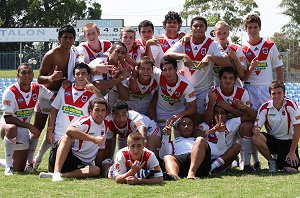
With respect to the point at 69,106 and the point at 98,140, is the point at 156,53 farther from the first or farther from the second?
the point at 98,140

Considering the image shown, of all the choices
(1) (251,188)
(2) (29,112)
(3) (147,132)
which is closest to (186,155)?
(3) (147,132)

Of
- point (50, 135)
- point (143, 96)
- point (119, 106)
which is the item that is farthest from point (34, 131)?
point (143, 96)

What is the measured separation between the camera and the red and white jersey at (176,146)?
7.07 m

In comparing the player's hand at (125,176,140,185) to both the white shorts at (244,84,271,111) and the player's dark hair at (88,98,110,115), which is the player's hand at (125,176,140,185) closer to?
the player's dark hair at (88,98,110,115)

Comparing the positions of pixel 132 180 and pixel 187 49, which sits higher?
pixel 187 49

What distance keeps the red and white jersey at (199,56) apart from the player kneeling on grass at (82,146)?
1433mm

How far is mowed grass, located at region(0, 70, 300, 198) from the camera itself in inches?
223

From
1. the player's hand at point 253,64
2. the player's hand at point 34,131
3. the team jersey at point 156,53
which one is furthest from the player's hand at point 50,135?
the player's hand at point 253,64

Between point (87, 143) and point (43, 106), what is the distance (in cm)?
123

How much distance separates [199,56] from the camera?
25.1 ft

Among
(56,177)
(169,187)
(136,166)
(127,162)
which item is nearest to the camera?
(169,187)

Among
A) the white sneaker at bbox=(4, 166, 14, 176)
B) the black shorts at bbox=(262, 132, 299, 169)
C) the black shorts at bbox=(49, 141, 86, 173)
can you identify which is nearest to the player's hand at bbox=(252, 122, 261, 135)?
the black shorts at bbox=(262, 132, 299, 169)

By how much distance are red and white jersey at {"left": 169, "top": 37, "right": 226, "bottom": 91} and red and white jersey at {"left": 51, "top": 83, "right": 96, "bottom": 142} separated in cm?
140

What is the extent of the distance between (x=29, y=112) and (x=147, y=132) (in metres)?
1.67
